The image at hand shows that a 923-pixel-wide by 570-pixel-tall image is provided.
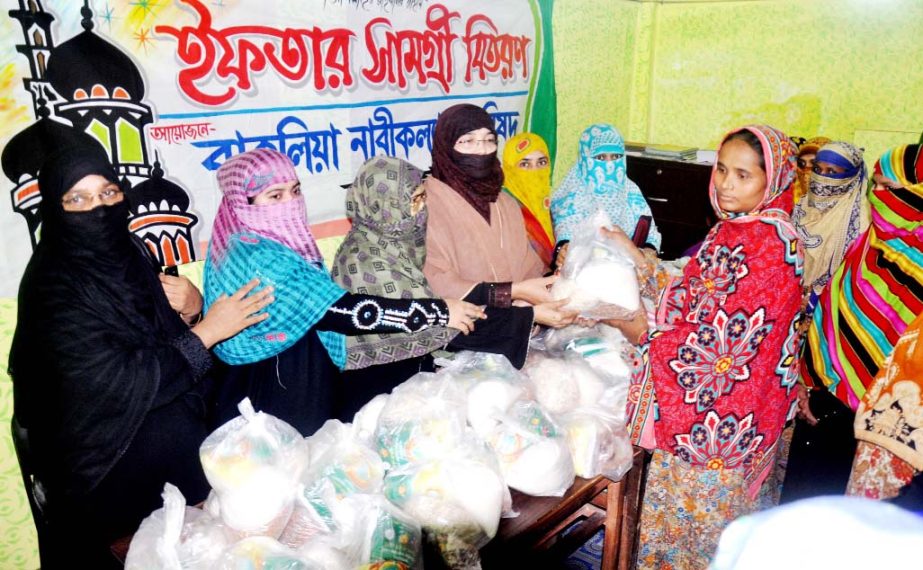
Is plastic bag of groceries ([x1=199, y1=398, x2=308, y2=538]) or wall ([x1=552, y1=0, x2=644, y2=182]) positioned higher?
wall ([x1=552, y1=0, x2=644, y2=182])

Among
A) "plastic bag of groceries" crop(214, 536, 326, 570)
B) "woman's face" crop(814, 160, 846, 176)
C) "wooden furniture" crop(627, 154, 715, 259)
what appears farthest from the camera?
"wooden furniture" crop(627, 154, 715, 259)

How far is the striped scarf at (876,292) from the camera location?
184 cm

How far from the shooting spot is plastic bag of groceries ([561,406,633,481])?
1717 millimetres

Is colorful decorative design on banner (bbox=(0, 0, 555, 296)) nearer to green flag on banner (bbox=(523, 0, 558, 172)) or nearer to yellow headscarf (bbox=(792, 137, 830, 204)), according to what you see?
green flag on banner (bbox=(523, 0, 558, 172))

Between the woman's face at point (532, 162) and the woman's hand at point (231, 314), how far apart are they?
1675 mm

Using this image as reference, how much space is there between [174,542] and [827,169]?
Answer: 11.3 ft

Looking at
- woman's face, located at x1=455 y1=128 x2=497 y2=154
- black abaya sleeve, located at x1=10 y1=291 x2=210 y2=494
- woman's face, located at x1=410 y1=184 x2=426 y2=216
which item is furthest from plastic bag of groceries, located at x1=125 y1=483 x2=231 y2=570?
woman's face, located at x1=455 y1=128 x2=497 y2=154

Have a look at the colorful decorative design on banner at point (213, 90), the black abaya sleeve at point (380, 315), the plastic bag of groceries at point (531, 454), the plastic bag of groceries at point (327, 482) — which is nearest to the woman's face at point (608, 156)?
the colorful decorative design on banner at point (213, 90)

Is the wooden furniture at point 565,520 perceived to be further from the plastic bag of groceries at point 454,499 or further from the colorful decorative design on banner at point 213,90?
the colorful decorative design on banner at point 213,90

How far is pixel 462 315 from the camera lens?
1.96 meters

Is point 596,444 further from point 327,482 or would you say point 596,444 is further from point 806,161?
point 806,161

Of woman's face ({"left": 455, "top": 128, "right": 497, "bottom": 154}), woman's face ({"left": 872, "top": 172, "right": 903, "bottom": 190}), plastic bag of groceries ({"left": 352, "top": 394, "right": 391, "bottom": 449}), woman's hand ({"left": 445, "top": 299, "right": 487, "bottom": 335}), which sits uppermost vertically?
woman's face ({"left": 455, "top": 128, "right": 497, "bottom": 154})

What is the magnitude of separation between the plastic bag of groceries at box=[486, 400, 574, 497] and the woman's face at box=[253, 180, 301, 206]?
932 mm

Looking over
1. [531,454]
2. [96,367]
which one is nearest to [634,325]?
[531,454]
